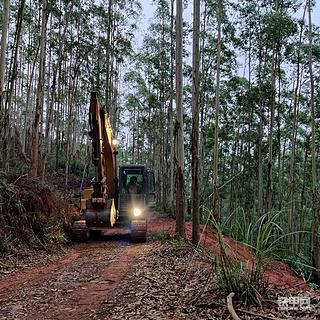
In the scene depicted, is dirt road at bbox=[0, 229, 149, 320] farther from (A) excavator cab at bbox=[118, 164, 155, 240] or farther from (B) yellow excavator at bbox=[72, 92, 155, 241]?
(A) excavator cab at bbox=[118, 164, 155, 240]

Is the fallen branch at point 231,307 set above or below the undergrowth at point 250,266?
below

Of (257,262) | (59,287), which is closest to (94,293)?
(59,287)

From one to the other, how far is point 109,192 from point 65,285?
610cm

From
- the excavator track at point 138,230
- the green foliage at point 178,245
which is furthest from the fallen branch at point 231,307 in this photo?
the excavator track at point 138,230

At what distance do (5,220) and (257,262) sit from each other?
6590 millimetres

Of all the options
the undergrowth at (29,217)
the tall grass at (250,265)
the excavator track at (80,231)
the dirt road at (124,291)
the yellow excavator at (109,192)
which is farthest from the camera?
the excavator track at (80,231)

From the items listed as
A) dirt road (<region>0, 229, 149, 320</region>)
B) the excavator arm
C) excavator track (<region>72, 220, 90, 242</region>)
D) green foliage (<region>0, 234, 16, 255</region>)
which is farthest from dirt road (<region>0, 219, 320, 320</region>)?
excavator track (<region>72, 220, 90, 242</region>)

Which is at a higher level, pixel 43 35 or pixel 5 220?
pixel 43 35

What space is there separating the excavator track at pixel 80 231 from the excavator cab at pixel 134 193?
4.05 feet

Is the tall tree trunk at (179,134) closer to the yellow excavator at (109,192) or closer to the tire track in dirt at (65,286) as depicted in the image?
the yellow excavator at (109,192)

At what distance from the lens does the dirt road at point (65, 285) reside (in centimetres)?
490

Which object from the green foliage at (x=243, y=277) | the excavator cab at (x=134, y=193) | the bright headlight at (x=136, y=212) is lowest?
the green foliage at (x=243, y=277)

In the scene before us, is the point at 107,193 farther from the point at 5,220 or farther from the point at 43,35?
the point at 43,35

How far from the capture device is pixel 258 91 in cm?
2378
